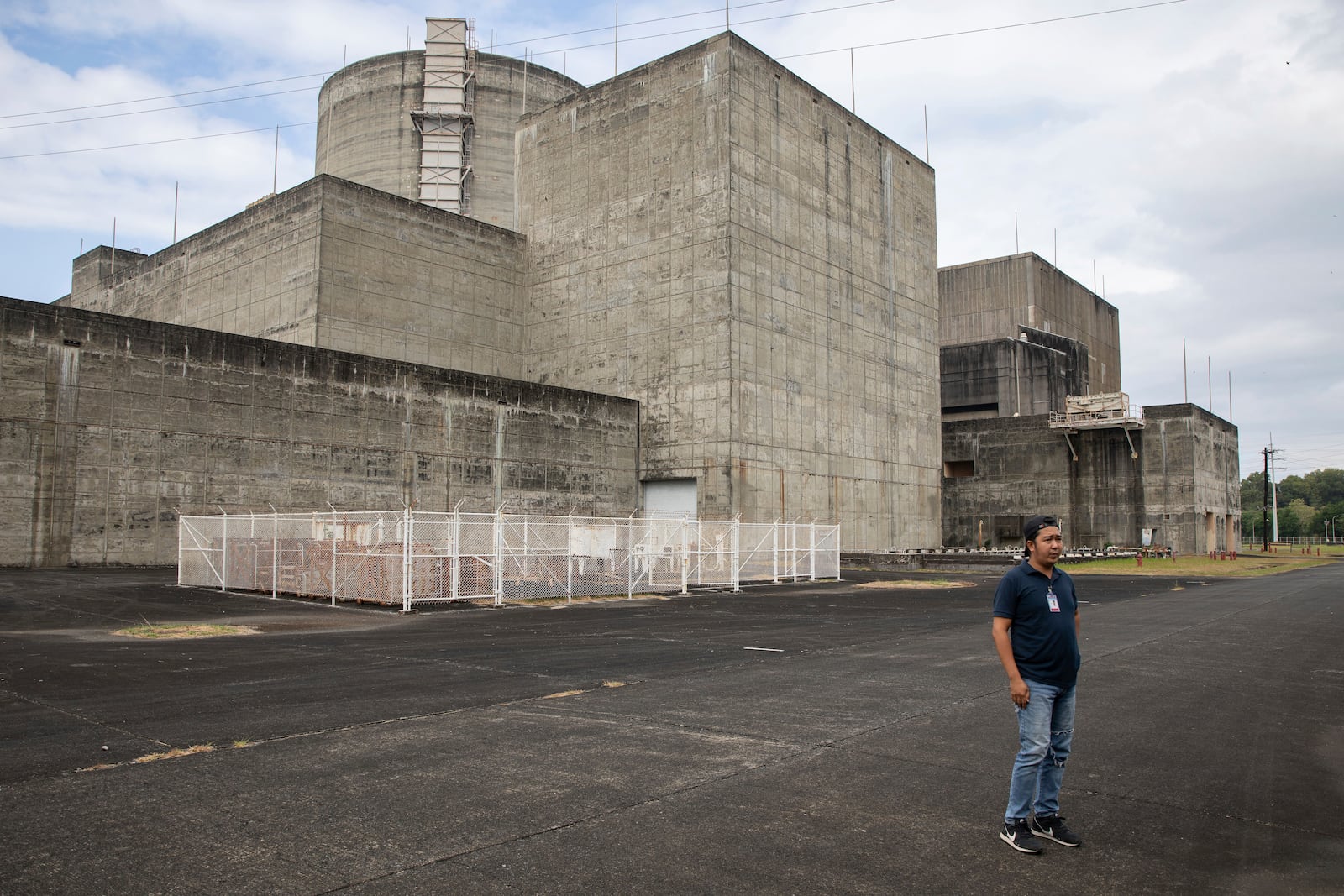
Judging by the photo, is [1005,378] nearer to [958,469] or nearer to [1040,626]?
[958,469]

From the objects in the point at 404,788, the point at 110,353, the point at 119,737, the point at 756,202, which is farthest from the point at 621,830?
the point at 756,202

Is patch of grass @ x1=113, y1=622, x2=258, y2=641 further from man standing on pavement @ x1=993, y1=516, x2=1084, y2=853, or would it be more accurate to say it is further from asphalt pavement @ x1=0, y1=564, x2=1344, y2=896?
man standing on pavement @ x1=993, y1=516, x2=1084, y2=853

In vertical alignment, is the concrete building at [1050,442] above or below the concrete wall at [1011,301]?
below

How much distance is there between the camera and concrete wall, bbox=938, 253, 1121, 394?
7988cm

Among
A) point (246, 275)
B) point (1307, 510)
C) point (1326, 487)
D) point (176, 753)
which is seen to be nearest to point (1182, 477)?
point (246, 275)

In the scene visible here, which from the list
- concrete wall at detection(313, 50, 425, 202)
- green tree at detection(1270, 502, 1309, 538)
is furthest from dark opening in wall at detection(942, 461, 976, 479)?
green tree at detection(1270, 502, 1309, 538)

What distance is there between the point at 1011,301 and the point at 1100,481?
73.3ft

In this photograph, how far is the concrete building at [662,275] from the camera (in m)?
44.1

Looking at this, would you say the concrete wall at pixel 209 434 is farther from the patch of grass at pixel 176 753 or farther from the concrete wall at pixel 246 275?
the patch of grass at pixel 176 753

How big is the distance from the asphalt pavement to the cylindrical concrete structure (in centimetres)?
4812

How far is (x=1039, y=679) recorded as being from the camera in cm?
555

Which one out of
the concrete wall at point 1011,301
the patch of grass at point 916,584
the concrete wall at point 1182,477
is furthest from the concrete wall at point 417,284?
the concrete wall at point 1011,301

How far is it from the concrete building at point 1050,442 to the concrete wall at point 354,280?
122ft

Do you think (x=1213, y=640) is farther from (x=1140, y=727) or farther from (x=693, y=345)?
(x=693, y=345)
